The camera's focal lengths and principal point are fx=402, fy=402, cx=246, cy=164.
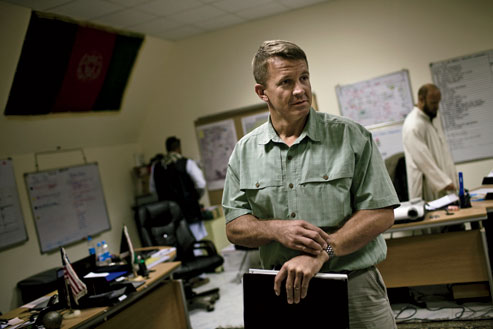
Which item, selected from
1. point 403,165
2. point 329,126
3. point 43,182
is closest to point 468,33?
point 403,165

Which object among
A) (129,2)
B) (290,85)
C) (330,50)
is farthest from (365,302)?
(330,50)

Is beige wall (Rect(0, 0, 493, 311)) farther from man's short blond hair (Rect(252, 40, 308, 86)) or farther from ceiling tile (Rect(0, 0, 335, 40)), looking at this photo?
man's short blond hair (Rect(252, 40, 308, 86))

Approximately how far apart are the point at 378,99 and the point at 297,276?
423 cm

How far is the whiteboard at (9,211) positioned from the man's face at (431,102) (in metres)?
4.00

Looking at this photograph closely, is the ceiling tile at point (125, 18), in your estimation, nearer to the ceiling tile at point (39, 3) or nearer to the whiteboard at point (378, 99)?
the ceiling tile at point (39, 3)

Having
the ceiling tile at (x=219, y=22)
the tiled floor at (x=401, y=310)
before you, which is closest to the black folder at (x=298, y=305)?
the tiled floor at (x=401, y=310)

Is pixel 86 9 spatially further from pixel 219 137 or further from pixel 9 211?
pixel 219 137

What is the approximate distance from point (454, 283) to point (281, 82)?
260cm

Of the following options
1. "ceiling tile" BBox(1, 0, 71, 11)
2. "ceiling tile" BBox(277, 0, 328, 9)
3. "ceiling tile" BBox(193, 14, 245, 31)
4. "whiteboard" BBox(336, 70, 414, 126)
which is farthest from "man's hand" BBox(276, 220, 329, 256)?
"ceiling tile" BBox(193, 14, 245, 31)

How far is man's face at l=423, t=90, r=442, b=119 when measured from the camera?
3436 millimetres

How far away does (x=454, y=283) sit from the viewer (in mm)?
3025

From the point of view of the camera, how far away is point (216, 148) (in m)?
5.67

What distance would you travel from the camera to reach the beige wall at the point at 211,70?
13.5 feet

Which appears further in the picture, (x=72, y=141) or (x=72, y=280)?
(x=72, y=141)
